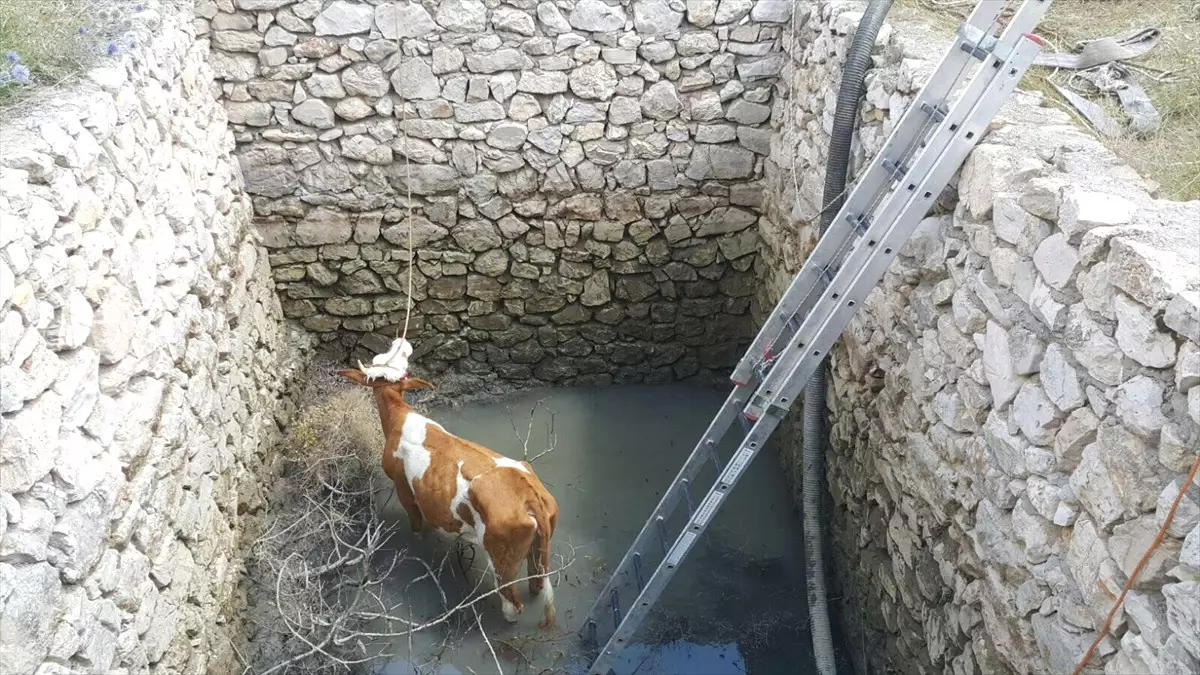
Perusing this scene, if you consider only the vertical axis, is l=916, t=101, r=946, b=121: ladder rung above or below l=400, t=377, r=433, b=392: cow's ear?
above

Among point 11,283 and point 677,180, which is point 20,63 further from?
point 677,180

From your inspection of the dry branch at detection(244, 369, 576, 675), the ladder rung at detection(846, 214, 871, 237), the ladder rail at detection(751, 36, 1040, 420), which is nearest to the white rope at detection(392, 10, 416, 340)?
the dry branch at detection(244, 369, 576, 675)

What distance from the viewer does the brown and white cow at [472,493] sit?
4066mm

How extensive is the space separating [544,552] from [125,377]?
2.01m

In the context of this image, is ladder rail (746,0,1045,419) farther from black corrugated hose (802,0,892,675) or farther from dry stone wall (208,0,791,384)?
dry stone wall (208,0,791,384)

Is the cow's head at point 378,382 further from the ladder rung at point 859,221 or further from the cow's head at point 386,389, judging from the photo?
the ladder rung at point 859,221

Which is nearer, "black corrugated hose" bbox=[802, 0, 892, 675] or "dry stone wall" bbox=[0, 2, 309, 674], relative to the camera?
"dry stone wall" bbox=[0, 2, 309, 674]

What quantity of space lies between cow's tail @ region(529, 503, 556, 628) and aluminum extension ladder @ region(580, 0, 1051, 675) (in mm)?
417

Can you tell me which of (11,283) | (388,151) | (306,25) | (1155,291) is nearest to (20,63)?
(11,283)

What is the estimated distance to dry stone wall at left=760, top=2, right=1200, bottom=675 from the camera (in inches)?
84.4

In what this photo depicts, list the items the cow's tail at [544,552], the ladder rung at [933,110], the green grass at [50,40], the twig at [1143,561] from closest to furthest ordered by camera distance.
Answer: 1. the twig at [1143,561]
2. the ladder rung at [933,110]
3. the green grass at [50,40]
4. the cow's tail at [544,552]

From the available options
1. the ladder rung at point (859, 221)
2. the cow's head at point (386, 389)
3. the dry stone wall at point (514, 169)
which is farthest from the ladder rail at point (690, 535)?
the dry stone wall at point (514, 169)

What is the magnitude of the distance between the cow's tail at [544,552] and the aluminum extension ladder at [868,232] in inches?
16.4

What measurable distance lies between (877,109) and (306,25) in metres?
3.19
